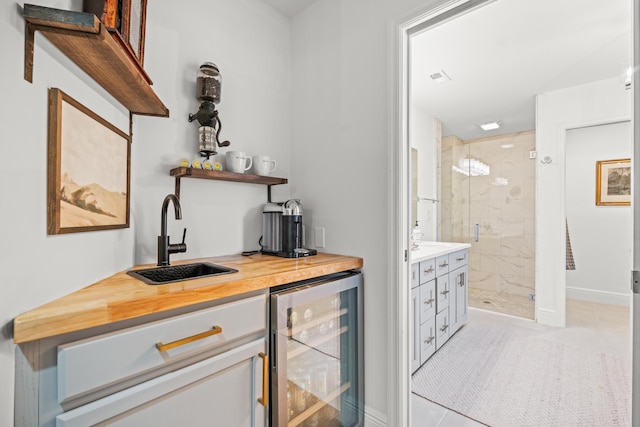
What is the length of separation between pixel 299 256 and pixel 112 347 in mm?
1008

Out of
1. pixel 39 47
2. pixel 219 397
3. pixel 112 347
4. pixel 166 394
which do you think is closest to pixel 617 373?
pixel 219 397

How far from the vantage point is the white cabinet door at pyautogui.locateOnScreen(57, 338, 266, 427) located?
0.78m

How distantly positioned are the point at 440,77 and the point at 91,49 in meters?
2.81

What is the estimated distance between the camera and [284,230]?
1755 millimetres

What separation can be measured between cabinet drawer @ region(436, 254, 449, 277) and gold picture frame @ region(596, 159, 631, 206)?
296 centimetres

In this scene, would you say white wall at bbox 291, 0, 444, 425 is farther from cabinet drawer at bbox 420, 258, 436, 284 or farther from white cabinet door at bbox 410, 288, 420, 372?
cabinet drawer at bbox 420, 258, 436, 284

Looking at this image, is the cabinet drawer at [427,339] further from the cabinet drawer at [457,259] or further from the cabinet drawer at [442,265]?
the cabinet drawer at [457,259]

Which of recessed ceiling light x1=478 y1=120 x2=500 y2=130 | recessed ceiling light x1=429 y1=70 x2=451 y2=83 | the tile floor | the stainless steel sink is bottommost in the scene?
the tile floor

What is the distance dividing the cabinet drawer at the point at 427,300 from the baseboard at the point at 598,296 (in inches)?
125

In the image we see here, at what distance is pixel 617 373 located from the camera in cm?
219

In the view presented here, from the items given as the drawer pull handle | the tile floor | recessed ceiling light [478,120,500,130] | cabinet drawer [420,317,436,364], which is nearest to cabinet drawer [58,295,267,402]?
the drawer pull handle

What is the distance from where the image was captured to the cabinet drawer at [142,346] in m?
0.72

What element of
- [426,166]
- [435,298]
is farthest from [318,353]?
[426,166]

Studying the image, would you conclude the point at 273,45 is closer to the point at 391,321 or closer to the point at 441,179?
the point at 391,321
